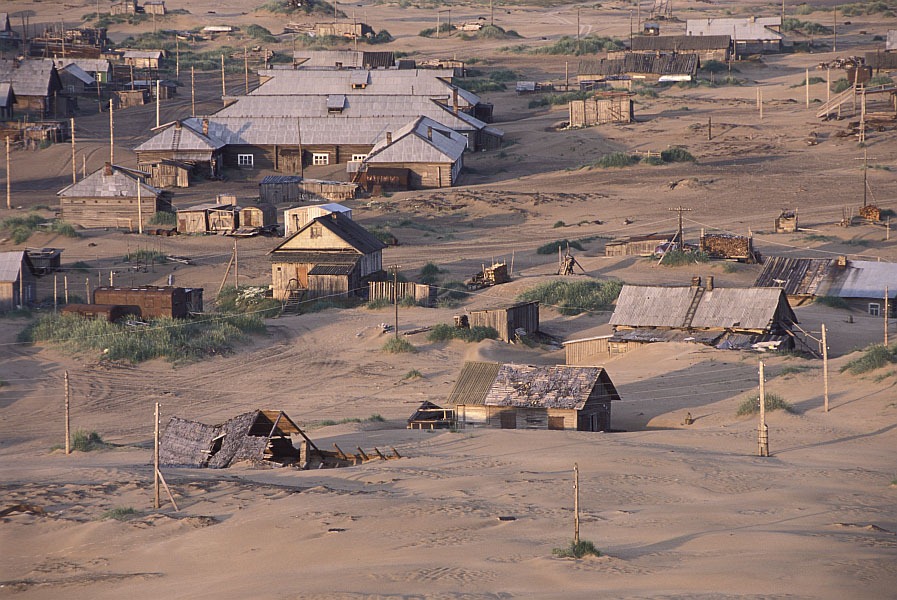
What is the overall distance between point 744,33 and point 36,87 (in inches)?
1966

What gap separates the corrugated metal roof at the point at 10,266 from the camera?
40188 millimetres

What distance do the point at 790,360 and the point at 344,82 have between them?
154 feet

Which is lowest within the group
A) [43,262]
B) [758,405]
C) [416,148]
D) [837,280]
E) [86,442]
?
[86,442]

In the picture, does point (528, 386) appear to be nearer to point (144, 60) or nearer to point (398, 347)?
point (398, 347)

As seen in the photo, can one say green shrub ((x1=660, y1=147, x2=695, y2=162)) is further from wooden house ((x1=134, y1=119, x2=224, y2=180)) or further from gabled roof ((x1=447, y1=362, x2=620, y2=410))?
gabled roof ((x1=447, y1=362, x2=620, y2=410))

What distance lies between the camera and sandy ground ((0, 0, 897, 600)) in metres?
16.5

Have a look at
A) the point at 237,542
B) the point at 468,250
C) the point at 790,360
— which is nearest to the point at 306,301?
the point at 468,250

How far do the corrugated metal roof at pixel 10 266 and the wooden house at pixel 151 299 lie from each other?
9.26 ft

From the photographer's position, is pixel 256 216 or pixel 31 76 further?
pixel 31 76

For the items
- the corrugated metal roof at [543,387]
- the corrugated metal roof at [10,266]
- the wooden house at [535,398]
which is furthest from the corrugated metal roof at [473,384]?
the corrugated metal roof at [10,266]

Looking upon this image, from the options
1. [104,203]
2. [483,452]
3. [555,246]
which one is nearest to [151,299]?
[555,246]

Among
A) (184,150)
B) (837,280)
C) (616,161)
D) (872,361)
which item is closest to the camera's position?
(872,361)

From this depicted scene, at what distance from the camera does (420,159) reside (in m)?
61.5

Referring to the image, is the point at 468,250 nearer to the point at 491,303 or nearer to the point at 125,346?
the point at 491,303
